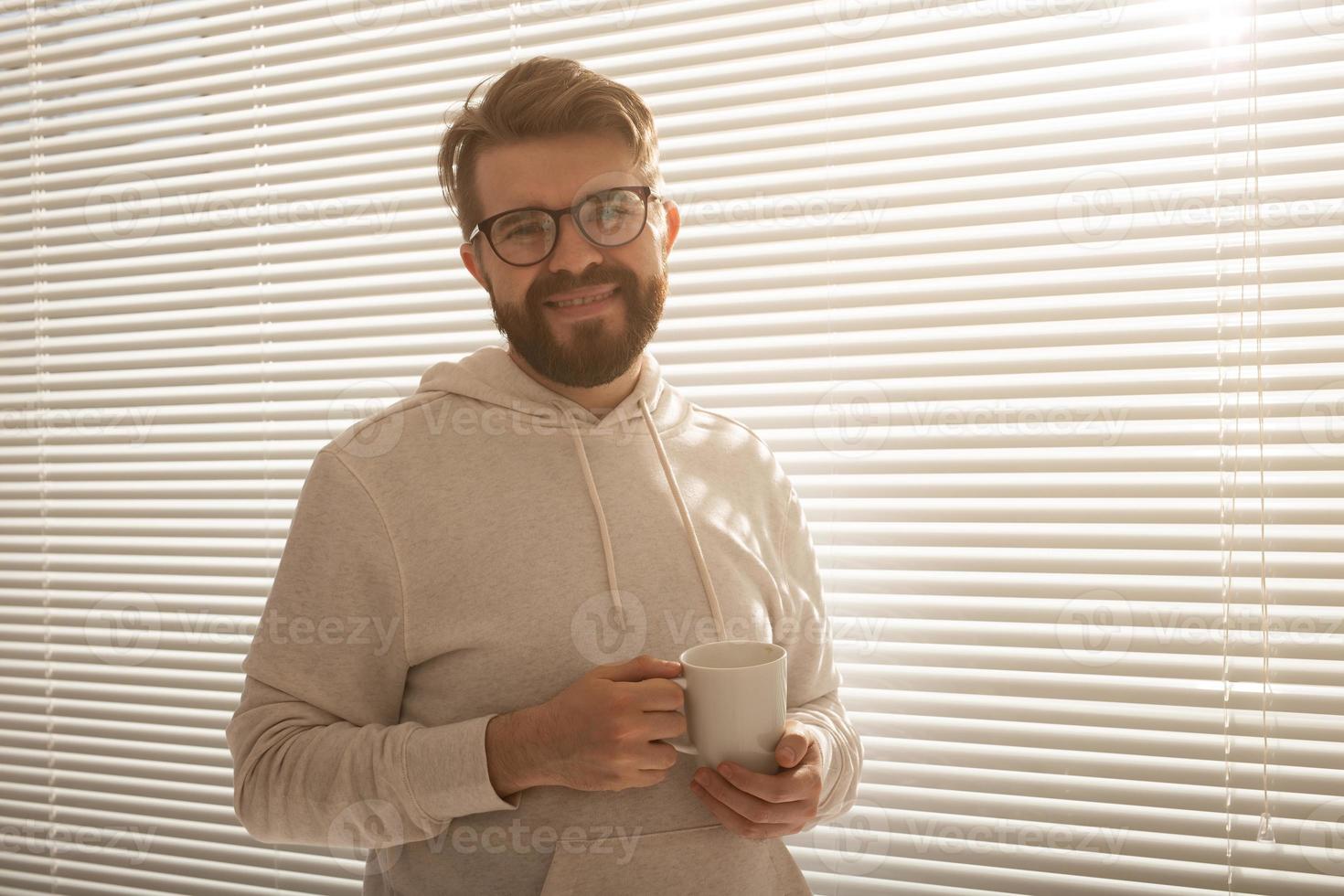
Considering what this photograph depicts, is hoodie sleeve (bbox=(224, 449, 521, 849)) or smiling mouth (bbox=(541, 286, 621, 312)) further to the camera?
smiling mouth (bbox=(541, 286, 621, 312))

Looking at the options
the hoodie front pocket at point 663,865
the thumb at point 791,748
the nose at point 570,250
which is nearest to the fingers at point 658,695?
the thumb at point 791,748

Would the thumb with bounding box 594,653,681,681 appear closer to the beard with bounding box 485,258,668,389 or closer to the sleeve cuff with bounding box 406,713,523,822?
the sleeve cuff with bounding box 406,713,523,822

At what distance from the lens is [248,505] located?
5.10ft

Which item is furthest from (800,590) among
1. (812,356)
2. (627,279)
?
(627,279)

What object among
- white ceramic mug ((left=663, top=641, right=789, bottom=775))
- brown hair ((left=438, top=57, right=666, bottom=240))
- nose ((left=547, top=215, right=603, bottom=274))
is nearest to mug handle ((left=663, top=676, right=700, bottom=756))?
white ceramic mug ((left=663, top=641, right=789, bottom=775))

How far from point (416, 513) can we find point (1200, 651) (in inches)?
37.0

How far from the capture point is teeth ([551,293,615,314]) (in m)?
1.07

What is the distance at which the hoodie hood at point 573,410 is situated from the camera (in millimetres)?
1074

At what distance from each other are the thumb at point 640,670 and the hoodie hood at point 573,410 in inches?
6.7

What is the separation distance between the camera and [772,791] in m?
0.87

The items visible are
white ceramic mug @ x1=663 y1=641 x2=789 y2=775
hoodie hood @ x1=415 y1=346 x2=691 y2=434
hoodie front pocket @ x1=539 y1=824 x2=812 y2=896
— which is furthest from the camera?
hoodie hood @ x1=415 y1=346 x2=691 y2=434

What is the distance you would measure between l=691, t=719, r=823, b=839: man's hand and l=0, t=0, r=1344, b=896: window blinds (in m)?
0.37

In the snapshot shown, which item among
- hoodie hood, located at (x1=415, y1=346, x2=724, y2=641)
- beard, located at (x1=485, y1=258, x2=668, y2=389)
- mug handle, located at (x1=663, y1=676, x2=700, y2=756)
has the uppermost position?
beard, located at (x1=485, y1=258, x2=668, y2=389)

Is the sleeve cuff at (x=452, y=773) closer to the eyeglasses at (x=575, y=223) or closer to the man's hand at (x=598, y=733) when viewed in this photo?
the man's hand at (x=598, y=733)
